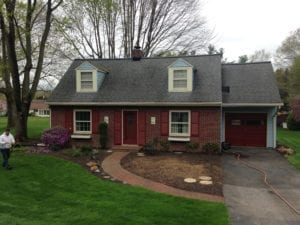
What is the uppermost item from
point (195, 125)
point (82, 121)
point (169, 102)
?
point (169, 102)

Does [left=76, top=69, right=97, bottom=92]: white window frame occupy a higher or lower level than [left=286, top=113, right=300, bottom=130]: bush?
higher

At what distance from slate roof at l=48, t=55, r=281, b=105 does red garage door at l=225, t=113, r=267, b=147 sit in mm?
1661

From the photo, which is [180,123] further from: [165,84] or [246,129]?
[246,129]

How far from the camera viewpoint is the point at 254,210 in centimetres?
884

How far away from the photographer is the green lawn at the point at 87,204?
791 centimetres

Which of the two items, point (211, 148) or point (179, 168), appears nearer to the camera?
point (179, 168)

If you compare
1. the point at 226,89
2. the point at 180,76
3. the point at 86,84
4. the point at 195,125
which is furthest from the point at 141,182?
the point at 226,89

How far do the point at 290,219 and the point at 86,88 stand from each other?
14.3m

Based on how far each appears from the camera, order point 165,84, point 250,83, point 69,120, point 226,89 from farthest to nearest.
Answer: point 250,83 < point 226,89 < point 69,120 < point 165,84

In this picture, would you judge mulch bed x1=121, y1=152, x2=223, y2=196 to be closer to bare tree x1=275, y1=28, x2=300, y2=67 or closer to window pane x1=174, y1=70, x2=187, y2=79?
window pane x1=174, y1=70, x2=187, y2=79

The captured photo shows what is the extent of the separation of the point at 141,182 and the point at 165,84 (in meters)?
8.86

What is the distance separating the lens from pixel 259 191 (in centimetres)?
1078

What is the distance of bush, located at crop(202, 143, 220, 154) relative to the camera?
1736cm

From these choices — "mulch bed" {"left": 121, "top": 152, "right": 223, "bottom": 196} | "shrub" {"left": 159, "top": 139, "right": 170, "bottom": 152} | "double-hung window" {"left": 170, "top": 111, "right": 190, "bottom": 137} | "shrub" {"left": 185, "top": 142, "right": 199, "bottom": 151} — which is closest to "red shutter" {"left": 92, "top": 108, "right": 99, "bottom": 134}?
"mulch bed" {"left": 121, "top": 152, "right": 223, "bottom": 196}
